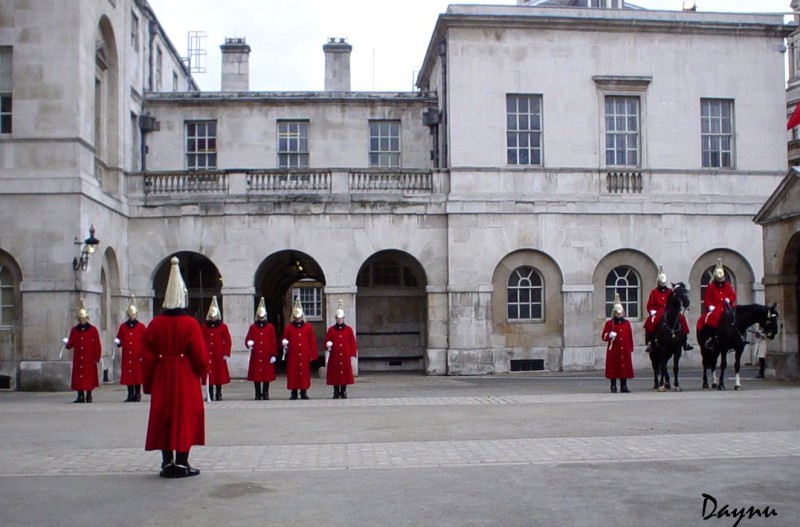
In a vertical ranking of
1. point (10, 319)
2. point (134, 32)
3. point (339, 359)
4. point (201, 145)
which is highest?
point (134, 32)

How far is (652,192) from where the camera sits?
29.5 metres

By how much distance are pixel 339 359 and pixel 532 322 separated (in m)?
10.3

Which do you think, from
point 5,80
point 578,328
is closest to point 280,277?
point 578,328

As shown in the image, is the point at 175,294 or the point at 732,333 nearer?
the point at 175,294

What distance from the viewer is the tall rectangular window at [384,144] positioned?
31.6 m

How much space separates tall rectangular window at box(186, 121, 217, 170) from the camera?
102 ft

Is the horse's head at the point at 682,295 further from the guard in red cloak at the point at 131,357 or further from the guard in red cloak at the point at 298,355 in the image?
the guard in red cloak at the point at 131,357

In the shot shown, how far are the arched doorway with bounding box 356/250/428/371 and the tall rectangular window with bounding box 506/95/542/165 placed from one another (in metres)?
5.00

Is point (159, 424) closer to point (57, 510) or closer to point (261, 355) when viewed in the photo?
point (57, 510)

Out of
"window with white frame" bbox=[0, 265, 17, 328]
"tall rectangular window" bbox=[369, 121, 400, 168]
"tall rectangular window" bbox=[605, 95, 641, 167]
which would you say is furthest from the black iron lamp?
"tall rectangular window" bbox=[605, 95, 641, 167]

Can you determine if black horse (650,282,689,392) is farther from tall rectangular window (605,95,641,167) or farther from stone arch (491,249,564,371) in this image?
tall rectangular window (605,95,641,167)

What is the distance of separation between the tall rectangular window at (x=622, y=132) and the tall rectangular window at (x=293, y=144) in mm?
9524

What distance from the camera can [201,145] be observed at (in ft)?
102

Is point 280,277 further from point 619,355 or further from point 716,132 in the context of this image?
point 619,355
